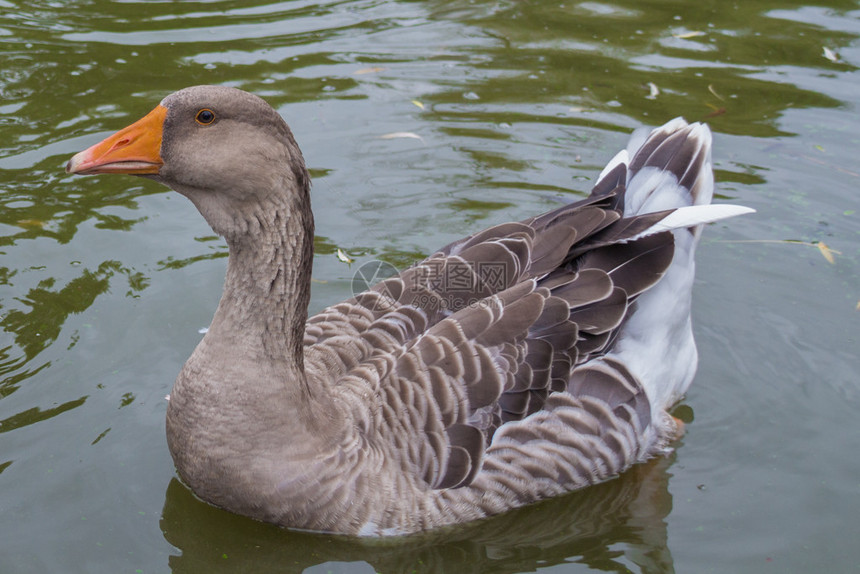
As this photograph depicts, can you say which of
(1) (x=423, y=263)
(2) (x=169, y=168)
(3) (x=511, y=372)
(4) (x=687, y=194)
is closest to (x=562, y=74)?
(4) (x=687, y=194)

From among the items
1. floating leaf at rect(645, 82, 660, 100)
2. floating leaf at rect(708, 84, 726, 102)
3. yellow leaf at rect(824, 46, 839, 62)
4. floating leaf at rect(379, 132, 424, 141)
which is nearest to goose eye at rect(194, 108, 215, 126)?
floating leaf at rect(379, 132, 424, 141)

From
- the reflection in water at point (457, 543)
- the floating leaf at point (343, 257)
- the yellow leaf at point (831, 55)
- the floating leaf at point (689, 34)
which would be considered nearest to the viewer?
the reflection in water at point (457, 543)

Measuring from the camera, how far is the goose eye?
431 cm

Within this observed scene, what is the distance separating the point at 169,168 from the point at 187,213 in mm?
3300

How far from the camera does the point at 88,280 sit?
6.67m

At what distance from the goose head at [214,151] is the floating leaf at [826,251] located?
14.6 ft

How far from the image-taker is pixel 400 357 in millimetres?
4918

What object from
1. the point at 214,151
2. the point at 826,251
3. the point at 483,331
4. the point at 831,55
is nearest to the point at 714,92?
the point at 831,55

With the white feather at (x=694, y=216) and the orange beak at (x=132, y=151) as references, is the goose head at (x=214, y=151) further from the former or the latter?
the white feather at (x=694, y=216)

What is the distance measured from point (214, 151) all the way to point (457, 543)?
7.49 ft

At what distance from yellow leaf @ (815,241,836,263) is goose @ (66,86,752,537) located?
2064mm

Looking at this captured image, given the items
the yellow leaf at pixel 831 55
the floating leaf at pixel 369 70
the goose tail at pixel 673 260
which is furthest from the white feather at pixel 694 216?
the yellow leaf at pixel 831 55

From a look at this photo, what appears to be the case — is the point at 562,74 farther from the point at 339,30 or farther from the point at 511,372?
the point at 511,372

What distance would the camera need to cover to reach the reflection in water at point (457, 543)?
4.75 m
